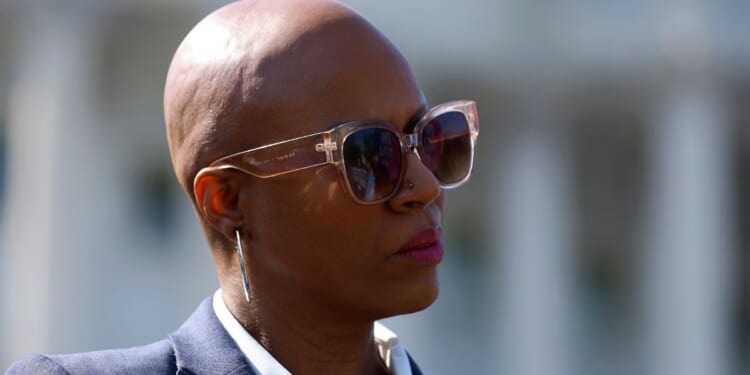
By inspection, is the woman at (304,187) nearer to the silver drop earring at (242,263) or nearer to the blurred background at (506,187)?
the silver drop earring at (242,263)

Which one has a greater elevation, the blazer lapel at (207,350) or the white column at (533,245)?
the blazer lapel at (207,350)

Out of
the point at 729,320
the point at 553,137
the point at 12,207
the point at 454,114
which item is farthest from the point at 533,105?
the point at 454,114

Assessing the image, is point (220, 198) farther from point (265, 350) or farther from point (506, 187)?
point (506, 187)

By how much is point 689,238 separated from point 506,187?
10.3 ft

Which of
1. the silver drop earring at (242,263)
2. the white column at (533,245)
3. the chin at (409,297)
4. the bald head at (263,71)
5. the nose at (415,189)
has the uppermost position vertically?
the bald head at (263,71)

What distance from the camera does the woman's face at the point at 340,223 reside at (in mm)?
2670

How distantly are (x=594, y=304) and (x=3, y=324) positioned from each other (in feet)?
30.8

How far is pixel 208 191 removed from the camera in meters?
2.77

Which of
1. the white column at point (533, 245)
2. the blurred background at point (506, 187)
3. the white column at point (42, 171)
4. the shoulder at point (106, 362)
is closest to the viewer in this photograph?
the shoulder at point (106, 362)

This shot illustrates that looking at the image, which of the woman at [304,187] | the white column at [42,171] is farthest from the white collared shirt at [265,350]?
the white column at [42,171]

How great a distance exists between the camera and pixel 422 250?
269cm

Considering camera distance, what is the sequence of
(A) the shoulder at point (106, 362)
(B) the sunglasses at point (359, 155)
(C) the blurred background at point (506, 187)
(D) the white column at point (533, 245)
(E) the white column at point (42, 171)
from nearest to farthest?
(A) the shoulder at point (106, 362) → (B) the sunglasses at point (359, 155) → (E) the white column at point (42, 171) → (C) the blurred background at point (506, 187) → (D) the white column at point (533, 245)

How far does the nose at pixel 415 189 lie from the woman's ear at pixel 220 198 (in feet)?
1.09

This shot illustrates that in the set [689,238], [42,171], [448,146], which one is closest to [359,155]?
[448,146]
